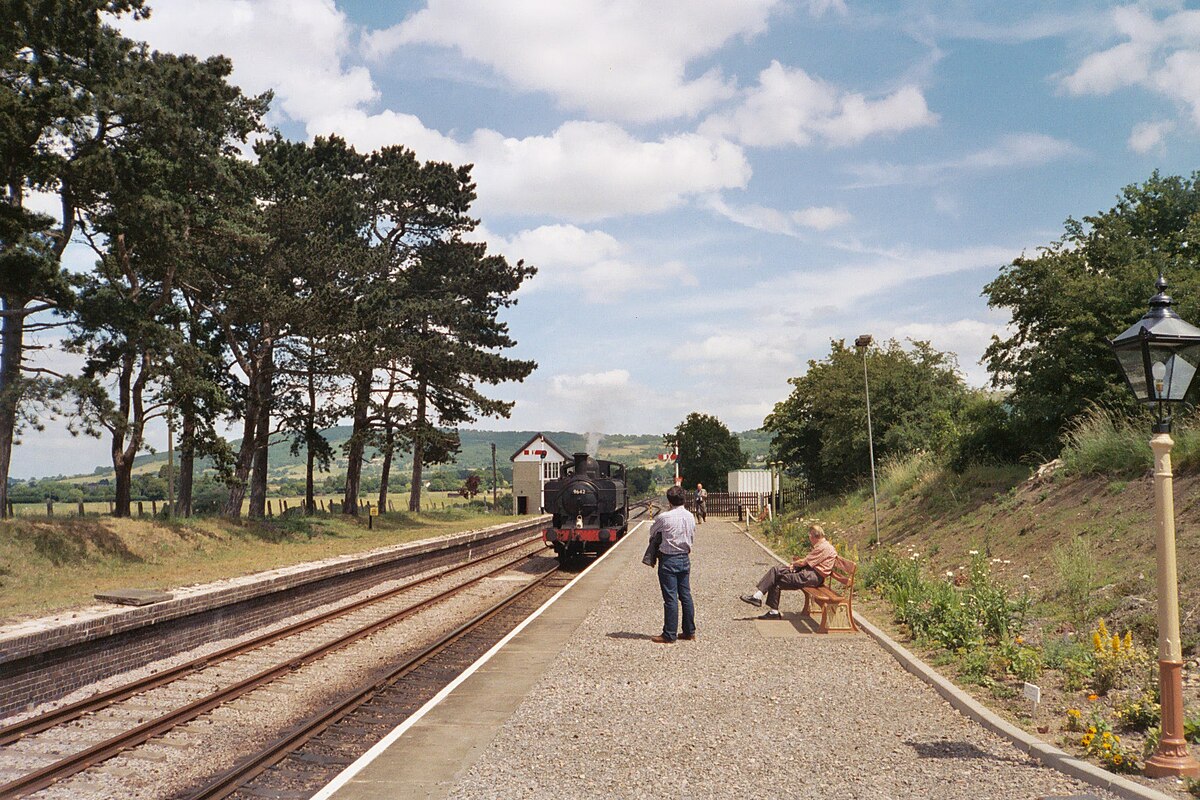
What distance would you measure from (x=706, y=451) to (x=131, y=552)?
70870 mm

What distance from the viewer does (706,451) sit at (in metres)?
90.0

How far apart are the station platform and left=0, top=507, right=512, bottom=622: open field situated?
812 cm

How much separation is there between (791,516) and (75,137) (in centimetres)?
2735

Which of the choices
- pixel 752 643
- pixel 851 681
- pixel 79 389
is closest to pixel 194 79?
pixel 79 389

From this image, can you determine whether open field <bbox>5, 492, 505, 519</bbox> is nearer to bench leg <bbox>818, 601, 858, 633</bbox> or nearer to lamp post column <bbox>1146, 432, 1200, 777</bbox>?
bench leg <bbox>818, 601, 858, 633</bbox>

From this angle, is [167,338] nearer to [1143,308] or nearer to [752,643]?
[752,643]

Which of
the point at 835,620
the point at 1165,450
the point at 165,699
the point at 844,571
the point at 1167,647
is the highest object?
the point at 1165,450

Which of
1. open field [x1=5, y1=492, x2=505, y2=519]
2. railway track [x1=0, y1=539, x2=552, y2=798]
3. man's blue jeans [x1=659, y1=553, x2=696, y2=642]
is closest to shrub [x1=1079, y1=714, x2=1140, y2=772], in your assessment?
man's blue jeans [x1=659, y1=553, x2=696, y2=642]

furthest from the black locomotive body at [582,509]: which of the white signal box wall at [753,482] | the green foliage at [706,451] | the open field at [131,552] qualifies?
the green foliage at [706,451]

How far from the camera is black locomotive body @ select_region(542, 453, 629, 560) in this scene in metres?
23.5

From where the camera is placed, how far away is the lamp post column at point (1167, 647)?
550 cm

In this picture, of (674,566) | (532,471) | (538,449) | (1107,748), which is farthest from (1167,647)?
(538,449)

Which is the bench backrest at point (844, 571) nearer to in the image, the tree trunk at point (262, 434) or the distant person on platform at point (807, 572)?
the distant person on platform at point (807, 572)

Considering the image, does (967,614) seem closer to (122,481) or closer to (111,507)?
(122,481)
